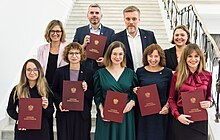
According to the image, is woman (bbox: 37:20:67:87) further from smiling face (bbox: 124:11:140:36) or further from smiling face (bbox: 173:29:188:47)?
smiling face (bbox: 173:29:188:47)

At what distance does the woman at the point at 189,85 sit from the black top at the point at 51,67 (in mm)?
1117

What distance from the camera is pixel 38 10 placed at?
19.2ft

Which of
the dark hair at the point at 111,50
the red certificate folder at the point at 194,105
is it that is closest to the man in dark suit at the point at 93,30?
the dark hair at the point at 111,50

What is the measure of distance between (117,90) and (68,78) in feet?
1.46

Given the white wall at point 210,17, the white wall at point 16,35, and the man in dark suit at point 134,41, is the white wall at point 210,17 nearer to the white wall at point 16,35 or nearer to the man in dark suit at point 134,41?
the white wall at point 16,35

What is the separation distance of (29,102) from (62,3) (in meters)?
5.21

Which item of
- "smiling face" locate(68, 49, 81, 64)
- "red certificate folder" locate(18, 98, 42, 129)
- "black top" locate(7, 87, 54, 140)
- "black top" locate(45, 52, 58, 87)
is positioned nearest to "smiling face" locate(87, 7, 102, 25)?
"black top" locate(45, 52, 58, 87)

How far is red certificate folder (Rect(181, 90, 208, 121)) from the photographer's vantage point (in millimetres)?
2703

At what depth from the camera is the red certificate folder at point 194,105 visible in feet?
8.87

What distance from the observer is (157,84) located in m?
2.93

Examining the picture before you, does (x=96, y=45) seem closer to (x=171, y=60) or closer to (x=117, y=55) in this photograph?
(x=117, y=55)

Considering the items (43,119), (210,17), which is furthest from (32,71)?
(210,17)

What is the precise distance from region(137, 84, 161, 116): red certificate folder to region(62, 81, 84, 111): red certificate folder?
0.49 m

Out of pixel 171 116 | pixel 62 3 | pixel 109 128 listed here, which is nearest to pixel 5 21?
pixel 109 128
